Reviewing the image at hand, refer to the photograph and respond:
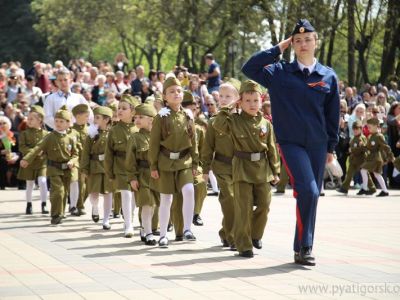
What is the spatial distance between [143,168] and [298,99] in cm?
316

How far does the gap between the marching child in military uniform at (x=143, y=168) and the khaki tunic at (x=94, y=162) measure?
241 centimetres

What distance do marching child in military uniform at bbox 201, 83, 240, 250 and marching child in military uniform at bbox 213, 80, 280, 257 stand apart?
50cm

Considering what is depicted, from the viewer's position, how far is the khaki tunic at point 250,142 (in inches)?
439

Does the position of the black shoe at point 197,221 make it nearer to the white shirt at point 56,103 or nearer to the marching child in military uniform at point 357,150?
the white shirt at point 56,103

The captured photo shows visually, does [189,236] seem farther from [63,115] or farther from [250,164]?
[63,115]

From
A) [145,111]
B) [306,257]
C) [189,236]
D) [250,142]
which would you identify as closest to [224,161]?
[189,236]

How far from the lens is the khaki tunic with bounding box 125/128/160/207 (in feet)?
41.3

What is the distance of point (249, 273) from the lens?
9703mm

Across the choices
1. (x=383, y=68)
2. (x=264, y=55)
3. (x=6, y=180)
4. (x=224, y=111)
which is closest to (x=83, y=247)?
(x=224, y=111)

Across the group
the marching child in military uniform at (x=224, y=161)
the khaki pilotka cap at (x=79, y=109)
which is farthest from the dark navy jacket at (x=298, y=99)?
the khaki pilotka cap at (x=79, y=109)

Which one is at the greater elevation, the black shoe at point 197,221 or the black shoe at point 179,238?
the black shoe at point 197,221

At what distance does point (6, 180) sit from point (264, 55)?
49.3ft

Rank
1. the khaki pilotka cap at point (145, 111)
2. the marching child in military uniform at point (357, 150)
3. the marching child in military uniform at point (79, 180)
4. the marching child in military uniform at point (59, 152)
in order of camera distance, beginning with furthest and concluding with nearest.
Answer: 1. the marching child in military uniform at point (357, 150)
2. the marching child in military uniform at point (79, 180)
3. the marching child in military uniform at point (59, 152)
4. the khaki pilotka cap at point (145, 111)

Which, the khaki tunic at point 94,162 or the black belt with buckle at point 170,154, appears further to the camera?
the khaki tunic at point 94,162
